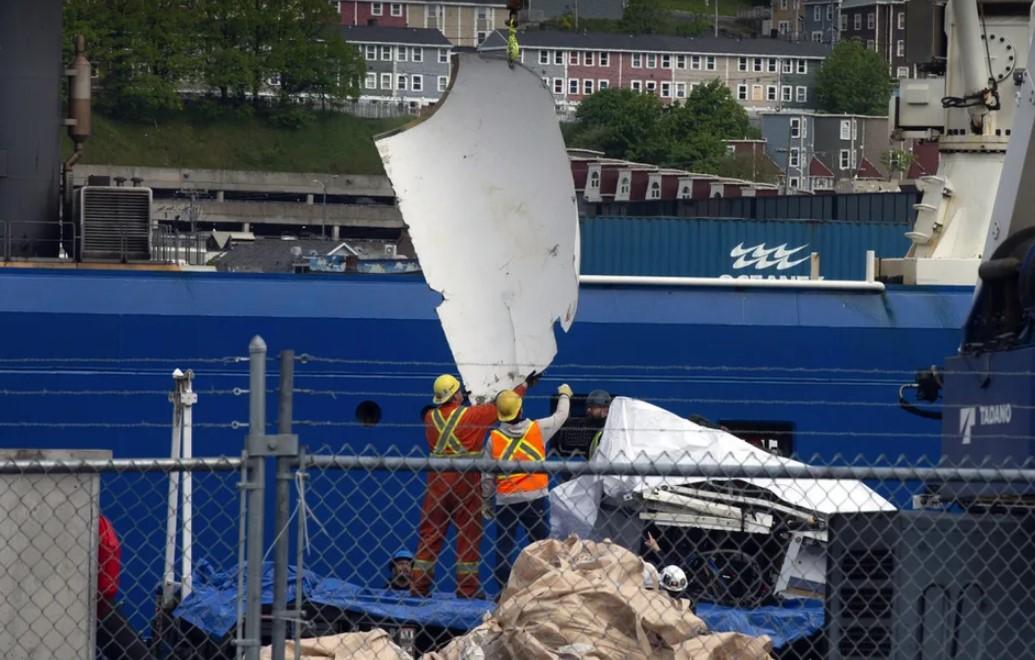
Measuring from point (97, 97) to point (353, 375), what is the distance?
89.4m

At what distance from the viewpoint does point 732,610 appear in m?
11.3

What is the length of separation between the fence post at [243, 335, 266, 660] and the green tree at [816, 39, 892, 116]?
122 m

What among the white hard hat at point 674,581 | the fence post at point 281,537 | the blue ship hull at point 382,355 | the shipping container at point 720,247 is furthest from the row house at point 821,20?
the fence post at point 281,537

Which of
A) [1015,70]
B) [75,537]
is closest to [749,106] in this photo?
[1015,70]

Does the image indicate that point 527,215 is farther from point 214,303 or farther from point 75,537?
point 75,537

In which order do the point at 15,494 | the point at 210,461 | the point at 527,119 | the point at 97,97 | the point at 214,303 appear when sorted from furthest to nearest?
the point at 97,97 < the point at 214,303 < the point at 527,119 < the point at 15,494 < the point at 210,461

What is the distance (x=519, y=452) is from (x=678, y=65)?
126 m

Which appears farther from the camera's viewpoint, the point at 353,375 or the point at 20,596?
the point at 353,375

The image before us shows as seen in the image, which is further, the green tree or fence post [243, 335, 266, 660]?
the green tree

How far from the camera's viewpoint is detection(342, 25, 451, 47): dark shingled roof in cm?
13088

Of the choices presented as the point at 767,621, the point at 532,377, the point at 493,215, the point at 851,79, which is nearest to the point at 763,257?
the point at 493,215

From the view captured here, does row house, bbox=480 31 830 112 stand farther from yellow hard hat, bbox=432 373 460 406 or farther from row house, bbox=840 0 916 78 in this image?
yellow hard hat, bbox=432 373 460 406

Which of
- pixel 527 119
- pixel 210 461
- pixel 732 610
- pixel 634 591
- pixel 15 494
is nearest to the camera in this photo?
pixel 210 461

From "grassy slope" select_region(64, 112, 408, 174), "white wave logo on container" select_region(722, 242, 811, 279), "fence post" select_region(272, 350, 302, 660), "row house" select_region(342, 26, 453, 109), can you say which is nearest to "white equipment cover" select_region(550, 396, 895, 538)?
"fence post" select_region(272, 350, 302, 660)
